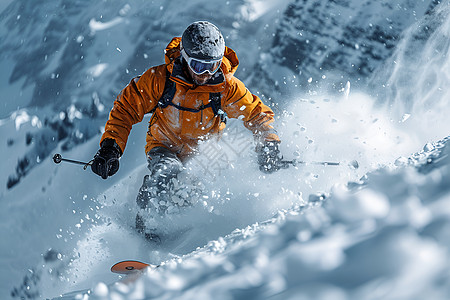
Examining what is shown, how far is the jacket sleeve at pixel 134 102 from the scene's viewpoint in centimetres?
365

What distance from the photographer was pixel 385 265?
1005mm

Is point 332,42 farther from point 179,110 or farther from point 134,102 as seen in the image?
point 134,102

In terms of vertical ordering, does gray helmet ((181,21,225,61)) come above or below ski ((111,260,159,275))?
above

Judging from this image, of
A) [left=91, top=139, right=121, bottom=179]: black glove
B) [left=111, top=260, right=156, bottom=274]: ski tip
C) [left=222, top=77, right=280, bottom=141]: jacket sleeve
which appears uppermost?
[left=222, top=77, right=280, bottom=141]: jacket sleeve

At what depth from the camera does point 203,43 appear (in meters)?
3.33

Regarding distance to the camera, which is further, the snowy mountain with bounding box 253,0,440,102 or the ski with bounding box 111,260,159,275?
the snowy mountain with bounding box 253,0,440,102

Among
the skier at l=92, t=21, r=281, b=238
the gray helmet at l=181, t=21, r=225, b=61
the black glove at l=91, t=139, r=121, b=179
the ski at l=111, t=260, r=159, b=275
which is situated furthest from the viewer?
the black glove at l=91, t=139, r=121, b=179

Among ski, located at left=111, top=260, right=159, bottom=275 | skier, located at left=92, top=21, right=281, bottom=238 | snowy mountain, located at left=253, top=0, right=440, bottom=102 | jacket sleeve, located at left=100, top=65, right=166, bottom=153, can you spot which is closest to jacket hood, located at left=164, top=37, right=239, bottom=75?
skier, located at left=92, top=21, right=281, bottom=238

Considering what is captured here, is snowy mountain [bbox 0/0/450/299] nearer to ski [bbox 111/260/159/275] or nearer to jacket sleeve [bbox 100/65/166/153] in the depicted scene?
ski [bbox 111/260/159/275]

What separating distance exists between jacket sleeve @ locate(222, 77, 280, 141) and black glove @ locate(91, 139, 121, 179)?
1119 millimetres

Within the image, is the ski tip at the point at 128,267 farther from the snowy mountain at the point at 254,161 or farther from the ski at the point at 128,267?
the snowy mountain at the point at 254,161

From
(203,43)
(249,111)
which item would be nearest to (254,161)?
(249,111)

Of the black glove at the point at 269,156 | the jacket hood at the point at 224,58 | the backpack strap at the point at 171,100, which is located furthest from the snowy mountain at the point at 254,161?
the jacket hood at the point at 224,58

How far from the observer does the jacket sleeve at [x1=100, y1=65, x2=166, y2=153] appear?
3.65 meters
